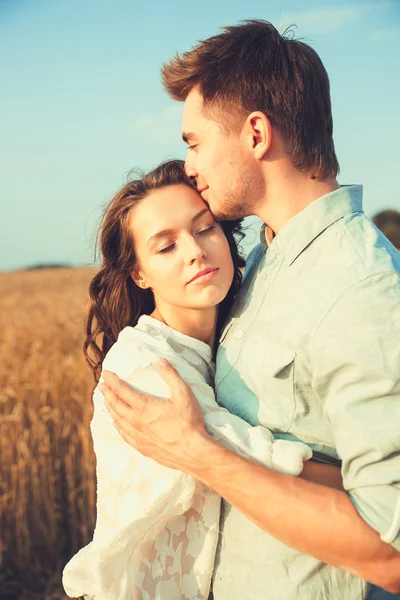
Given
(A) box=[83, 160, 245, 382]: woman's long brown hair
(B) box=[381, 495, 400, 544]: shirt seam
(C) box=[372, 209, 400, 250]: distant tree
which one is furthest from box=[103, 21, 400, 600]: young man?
(C) box=[372, 209, 400, 250]: distant tree

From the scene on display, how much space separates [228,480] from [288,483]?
0.15 meters

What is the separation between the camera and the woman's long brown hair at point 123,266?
8.16 ft

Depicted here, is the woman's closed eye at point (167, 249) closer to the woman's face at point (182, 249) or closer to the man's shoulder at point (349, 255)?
the woman's face at point (182, 249)

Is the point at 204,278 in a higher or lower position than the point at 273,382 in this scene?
higher

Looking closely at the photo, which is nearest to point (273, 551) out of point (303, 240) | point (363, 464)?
point (363, 464)

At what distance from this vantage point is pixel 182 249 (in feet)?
7.54

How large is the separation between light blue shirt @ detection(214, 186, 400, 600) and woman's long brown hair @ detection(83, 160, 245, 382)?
0.47 m

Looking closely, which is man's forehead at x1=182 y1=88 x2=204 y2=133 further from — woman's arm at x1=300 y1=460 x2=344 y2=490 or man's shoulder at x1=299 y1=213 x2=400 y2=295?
woman's arm at x1=300 y1=460 x2=344 y2=490

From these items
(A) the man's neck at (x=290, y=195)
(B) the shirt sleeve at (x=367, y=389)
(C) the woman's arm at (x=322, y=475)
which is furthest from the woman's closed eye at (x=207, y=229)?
(C) the woman's arm at (x=322, y=475)

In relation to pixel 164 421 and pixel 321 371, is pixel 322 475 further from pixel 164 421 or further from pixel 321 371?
pixel 164 421

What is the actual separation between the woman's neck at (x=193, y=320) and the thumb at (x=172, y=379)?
397 mm

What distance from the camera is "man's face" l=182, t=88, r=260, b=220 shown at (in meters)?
2.26

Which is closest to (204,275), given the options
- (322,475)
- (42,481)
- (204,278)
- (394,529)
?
(204,278)

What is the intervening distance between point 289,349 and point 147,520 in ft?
2.16
